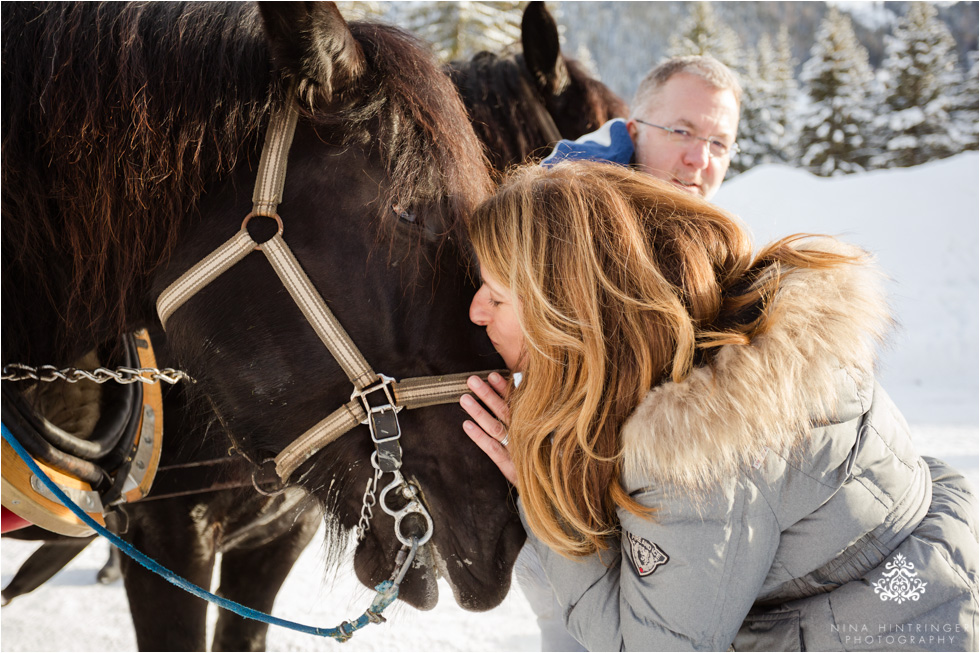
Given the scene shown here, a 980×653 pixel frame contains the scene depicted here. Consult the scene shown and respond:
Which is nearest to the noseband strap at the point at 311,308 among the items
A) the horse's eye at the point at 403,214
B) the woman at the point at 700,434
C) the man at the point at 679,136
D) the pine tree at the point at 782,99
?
the woman at the point at 700,434

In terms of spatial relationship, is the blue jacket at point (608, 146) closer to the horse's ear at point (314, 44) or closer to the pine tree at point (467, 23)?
the horse's ear at point (314, 44)

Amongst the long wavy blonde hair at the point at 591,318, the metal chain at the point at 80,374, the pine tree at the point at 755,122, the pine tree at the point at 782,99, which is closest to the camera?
the long wavy blonde hair at the point at 591,318

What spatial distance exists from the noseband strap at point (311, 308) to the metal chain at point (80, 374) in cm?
31

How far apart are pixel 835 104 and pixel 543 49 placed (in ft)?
68.8

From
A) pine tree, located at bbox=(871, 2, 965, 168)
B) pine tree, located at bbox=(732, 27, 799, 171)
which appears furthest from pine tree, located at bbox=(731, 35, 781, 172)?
pine tree, located at bbox=(871, 2, 965, 168)

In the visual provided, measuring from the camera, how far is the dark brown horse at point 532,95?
9.62ft

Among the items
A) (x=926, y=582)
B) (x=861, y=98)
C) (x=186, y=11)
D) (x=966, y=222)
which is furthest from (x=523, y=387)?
(x=861, y=98)

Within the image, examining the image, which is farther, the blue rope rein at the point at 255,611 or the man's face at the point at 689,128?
the man's face at the point at 689,128

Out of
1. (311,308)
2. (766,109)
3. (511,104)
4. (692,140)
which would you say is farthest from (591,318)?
(766,109)

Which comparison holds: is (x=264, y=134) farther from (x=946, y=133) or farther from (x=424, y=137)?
(x=946, y=133)

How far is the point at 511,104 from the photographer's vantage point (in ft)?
9.91

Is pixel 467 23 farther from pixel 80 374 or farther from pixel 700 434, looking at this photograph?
pixel 700 434

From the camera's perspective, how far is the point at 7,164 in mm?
1249

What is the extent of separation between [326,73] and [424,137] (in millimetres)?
215
